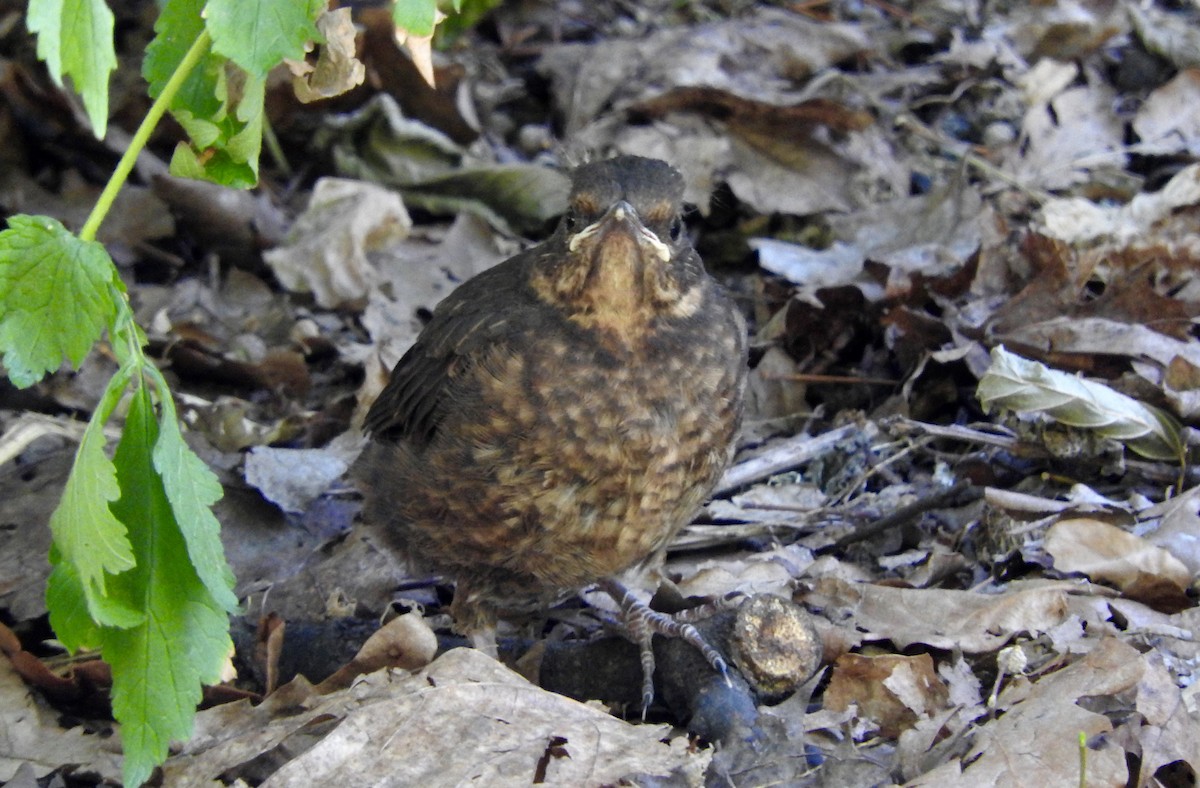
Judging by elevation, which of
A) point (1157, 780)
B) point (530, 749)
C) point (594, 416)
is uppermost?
point (594, 416)

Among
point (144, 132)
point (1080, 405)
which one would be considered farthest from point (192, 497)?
point (1080, 405)

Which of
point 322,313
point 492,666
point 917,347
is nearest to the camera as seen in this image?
point 492,666

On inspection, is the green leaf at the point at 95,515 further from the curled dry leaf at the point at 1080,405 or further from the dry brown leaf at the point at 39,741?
the curled dry leaf at the point at 1080,405

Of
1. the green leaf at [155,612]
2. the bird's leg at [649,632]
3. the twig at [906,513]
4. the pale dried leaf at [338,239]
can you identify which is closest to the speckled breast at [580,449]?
the bird's leg at [649,632]

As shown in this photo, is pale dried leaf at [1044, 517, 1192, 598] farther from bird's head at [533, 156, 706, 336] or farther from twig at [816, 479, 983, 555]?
bird's head at [533, 156, 706, 336]

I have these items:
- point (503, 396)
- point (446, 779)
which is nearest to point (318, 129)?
point (503, 396)

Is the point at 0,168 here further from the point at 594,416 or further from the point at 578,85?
the point at 594,416
